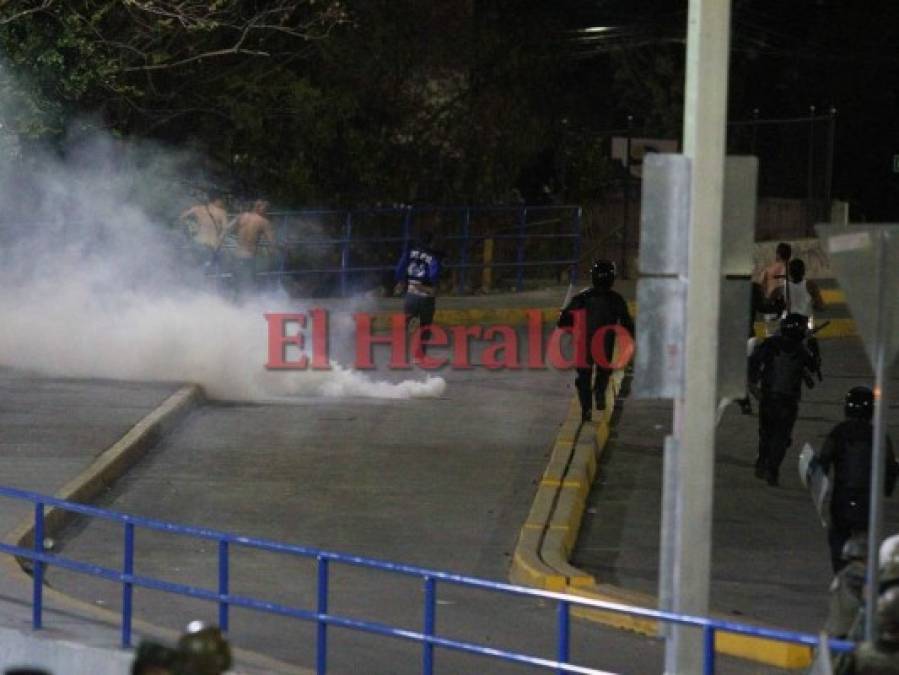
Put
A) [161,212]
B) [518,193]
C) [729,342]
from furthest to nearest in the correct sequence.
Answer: [518,193]
[161,212]
[729,342]

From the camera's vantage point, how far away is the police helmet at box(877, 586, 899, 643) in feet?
22.5

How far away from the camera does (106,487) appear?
15141 millimetres

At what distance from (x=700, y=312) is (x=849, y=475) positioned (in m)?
3.58

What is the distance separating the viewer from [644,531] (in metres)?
14.6

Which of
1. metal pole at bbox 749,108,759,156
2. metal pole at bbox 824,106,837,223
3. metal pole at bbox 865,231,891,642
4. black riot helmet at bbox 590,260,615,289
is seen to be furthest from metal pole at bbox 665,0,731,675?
metal pole at bbox 824,106,837,223

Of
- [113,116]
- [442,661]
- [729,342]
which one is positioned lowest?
[442,661]

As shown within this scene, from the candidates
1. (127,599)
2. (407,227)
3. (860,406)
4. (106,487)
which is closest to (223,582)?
(127,599)

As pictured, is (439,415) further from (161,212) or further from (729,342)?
(729,342)

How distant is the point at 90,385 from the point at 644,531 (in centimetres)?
706

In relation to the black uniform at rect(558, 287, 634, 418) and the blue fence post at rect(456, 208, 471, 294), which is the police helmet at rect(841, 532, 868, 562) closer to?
the black uniform at rect(558, 287, 634, 418)

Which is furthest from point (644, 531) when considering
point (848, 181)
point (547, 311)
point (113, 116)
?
point (848, 181)

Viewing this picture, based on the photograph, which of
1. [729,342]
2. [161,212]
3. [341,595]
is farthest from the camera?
[161,212]

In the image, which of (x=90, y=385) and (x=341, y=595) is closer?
(x=341, y=595)

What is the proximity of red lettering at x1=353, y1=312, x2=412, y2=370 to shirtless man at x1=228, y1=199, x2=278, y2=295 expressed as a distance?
61.9 inches
